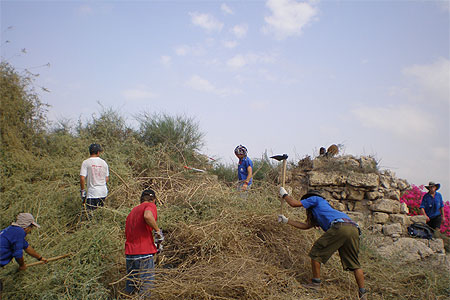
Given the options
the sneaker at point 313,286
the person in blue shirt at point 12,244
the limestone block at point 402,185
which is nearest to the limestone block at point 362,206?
the limestone block at point 402,185

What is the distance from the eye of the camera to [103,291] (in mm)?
3939

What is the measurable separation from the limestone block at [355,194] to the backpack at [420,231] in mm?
1325

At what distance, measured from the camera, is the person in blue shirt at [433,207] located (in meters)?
7.37

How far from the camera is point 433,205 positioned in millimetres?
7422

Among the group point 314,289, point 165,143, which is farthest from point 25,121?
point 314,289

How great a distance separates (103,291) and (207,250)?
1.41 m

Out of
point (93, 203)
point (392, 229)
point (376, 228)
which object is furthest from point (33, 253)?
point (392, 229)

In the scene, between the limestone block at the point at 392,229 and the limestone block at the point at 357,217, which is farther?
the limestone block at the point at 357,217

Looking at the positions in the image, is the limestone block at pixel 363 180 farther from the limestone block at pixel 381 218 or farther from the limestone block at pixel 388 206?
the limestone block at pixel 381 218

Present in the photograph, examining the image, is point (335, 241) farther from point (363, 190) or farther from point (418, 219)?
point (418, 219)

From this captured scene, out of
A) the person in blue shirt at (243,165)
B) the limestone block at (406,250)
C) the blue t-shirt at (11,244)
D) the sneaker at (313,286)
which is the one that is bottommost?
the sneaker at (313,286)

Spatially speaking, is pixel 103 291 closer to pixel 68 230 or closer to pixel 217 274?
pixel 217 274

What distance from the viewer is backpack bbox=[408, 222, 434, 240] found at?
22.8 ft

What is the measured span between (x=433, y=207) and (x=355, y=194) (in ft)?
5.57
